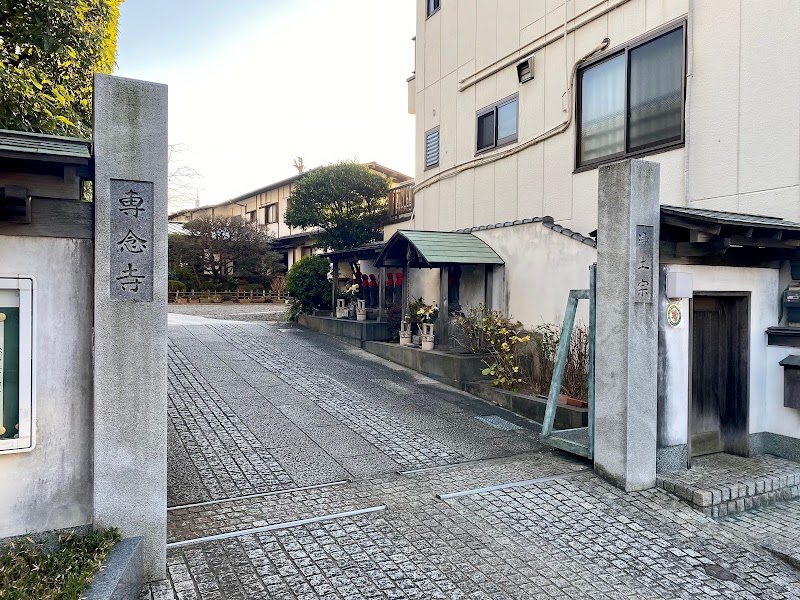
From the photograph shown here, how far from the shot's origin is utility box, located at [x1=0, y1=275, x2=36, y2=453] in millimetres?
3914

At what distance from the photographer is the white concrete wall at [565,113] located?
24.2 feet

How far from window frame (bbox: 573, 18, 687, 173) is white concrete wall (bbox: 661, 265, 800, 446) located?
266cm

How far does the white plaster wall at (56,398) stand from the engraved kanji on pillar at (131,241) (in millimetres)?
204

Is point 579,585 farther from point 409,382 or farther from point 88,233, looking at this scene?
point 409,382

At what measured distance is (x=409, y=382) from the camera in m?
11.2

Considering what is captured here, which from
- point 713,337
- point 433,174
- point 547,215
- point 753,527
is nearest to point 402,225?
point 433,174

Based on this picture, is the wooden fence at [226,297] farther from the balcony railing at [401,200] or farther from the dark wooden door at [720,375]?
the dark wooden door at [720,375]

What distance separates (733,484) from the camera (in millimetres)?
6016

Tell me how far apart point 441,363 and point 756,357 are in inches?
223

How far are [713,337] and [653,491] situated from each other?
2.30 metres

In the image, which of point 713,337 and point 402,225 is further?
point 402,225

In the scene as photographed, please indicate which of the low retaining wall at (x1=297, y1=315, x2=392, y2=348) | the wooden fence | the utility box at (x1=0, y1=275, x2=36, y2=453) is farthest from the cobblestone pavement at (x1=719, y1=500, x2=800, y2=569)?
the wooden fence

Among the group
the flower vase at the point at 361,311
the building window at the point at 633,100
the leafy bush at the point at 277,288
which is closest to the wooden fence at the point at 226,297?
the leafy bush at the point at 277,288

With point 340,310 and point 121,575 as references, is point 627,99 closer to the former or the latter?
point 121,575
